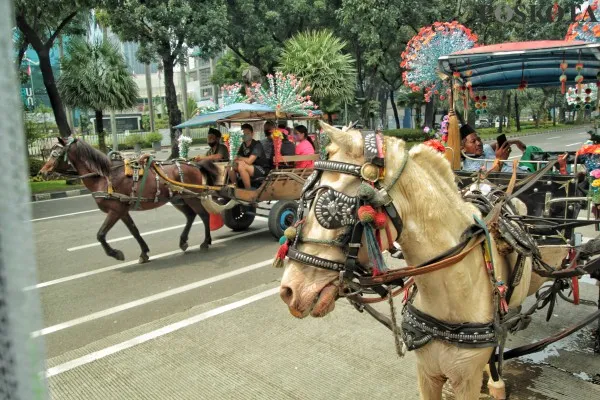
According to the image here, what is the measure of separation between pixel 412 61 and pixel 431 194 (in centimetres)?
414

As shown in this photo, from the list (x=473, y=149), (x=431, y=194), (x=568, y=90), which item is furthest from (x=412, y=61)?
(x=431, y=194)

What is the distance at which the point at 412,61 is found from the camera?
5934mm

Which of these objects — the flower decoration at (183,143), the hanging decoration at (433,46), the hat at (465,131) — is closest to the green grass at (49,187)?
the flower decoration at (183,143)

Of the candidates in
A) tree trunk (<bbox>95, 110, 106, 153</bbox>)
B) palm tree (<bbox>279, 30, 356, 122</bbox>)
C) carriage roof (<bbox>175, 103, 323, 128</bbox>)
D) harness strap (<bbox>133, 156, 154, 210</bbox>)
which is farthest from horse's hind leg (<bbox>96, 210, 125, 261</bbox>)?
palm tree (<bbox>279, 30, 356, 122</bbox>)

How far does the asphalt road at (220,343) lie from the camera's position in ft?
12.4

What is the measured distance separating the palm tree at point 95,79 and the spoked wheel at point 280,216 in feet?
41.2

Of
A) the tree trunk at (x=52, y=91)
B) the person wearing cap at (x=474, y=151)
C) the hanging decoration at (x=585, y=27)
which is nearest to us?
the hanging decoration at (x=585, y=27)

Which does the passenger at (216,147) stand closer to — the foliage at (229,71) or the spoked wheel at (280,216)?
the spoked wheel at (280,216)

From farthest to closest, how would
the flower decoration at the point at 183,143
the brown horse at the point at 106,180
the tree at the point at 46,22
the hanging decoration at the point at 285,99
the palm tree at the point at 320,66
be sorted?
the palm tree at the point at 320,66 < the tree at the point at 46,22 < the flower decoration at the point at 183,143 < the hanging decoration at the point at 285,99 < the brown horse at the point at 106,180

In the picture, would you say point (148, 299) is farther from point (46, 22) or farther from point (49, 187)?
point (46, 22)

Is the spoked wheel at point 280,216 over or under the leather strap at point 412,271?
under

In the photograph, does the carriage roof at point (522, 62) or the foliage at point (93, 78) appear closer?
the carriage roof at point (522, 62)

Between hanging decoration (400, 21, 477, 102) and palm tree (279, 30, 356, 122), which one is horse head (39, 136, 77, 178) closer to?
hanging decoration (400, 21, 477, 102)

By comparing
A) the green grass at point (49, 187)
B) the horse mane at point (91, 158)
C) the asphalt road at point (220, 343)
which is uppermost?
the horse mane at point (91, 158)
